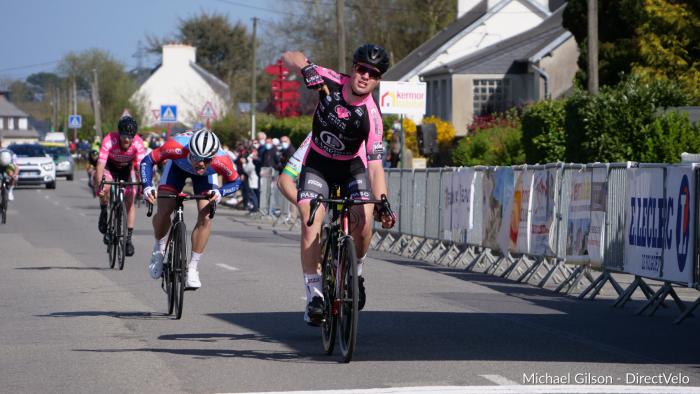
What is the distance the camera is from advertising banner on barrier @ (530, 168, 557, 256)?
16.0 metres

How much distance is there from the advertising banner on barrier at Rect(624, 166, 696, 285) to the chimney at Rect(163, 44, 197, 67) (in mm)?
103791

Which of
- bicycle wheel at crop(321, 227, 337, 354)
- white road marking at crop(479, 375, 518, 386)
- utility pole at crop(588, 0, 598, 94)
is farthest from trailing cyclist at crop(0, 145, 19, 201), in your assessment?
white road marking at crop(479, 375, 518, 386)

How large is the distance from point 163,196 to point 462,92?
150 feet

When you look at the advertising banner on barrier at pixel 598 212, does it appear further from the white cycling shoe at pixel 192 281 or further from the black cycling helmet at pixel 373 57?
the black cycling helmet at pixel 373 57

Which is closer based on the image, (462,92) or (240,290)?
(240,290)

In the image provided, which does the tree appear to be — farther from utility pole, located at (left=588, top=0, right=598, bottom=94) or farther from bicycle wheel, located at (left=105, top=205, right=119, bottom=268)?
bicycle wheel, located at (left=105, top=205, right=119, bottom=268)

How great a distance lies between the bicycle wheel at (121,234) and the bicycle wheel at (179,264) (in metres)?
5.27

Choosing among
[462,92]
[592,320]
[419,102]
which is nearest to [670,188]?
[592,320]

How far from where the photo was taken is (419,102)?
27906mm

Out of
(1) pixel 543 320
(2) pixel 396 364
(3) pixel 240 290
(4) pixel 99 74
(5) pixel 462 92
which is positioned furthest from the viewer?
(4) pixel 99 74

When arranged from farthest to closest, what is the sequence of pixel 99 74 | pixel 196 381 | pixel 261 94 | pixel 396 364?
pixel 99 74
pixel 261 94
pixel 396 364
pixel 196 381

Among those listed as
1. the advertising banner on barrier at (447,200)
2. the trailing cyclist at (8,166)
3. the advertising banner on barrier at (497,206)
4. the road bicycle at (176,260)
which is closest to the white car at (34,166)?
the trailing cyclist at (8,166)

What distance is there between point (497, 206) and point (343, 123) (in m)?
9.04

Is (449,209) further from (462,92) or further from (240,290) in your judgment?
(462,92)
